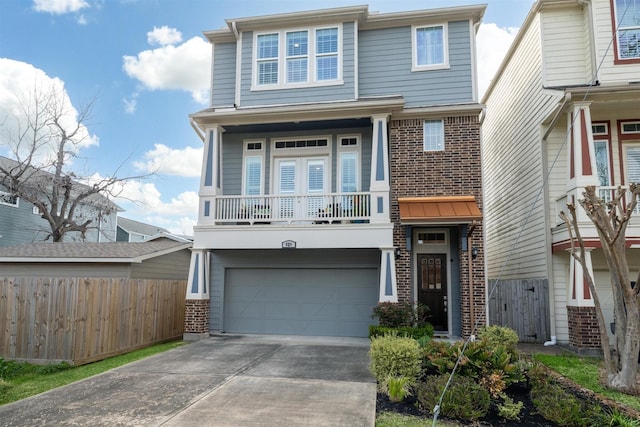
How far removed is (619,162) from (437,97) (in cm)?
504

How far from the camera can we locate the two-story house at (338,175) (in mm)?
10820

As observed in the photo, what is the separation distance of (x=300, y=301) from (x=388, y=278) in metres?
2.90

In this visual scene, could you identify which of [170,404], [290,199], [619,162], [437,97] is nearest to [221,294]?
[290,199]

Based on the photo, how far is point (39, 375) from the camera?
7.84 m

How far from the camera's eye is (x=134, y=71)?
21844 millimetres

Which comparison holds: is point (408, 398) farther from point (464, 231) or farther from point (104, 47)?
point (104, 47)

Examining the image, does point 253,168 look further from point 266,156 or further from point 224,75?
point 224,75

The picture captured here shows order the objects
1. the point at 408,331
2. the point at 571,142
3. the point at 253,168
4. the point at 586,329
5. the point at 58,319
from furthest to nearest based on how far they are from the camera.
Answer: the point at 253,168
the point at 571,142
the point at 408,331
the point at 586,329
the point at 58,319

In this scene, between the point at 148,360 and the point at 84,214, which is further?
the point at 84,214

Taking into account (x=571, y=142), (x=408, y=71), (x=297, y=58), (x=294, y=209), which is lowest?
(x=294, y=209)

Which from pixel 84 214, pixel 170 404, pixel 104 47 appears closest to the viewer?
pixel 170 404

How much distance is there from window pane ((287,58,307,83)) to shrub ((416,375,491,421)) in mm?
9635

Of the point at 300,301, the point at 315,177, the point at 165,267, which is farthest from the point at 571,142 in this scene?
the point at 165,267

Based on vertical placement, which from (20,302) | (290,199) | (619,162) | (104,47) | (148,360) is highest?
(104,47)
